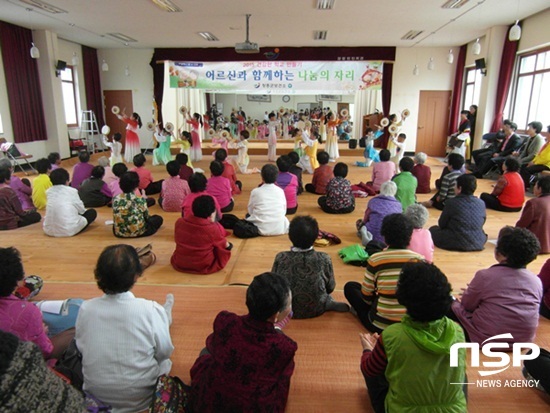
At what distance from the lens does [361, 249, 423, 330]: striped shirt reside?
217 centimetres

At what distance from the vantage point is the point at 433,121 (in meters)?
12.0

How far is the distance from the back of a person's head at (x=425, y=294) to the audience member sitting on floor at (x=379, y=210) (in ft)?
8.01

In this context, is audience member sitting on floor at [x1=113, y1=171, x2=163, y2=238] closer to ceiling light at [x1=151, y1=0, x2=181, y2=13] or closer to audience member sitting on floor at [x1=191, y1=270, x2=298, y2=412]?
audience member sitting on floor at [x1=191, y1=270, x2=298, y2=412]

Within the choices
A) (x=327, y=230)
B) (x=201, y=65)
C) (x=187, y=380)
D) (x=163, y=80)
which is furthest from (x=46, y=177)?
(x=163, y=80)

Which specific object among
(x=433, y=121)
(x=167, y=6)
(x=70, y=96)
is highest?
(x=167, y=6)

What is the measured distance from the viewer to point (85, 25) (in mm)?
8734

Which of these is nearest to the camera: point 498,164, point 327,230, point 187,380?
point 187,380

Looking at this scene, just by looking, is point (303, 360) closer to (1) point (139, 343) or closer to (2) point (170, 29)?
(1) point (139, 343)

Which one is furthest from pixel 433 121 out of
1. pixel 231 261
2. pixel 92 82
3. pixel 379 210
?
pixel 92 82

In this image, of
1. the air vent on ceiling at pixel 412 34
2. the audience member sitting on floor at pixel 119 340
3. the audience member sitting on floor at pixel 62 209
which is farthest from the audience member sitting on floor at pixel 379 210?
the air vent on ceiling at pixel 412 34

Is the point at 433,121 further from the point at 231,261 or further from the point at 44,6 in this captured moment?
the point at 44,6

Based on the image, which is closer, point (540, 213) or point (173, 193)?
point (540, 213)

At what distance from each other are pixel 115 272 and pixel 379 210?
2899mm

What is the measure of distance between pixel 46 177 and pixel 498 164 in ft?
26.1
